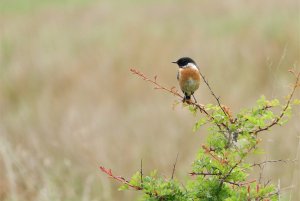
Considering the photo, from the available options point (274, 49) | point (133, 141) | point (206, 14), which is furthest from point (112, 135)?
point (206, 14)

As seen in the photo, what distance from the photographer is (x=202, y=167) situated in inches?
95.8

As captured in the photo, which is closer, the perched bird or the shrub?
the shrub

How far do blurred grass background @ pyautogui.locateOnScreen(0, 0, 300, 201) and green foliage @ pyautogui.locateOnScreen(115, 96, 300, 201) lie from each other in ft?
2.63

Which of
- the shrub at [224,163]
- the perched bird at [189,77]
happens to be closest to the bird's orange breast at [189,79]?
the perched bird at [189,77]

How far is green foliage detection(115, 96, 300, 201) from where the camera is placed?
2.35 m

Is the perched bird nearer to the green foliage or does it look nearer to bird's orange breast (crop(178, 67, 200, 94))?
bird's orange breast (crop(178, 67, 200, 94))

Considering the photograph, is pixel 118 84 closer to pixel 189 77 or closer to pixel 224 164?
pixel 189 77

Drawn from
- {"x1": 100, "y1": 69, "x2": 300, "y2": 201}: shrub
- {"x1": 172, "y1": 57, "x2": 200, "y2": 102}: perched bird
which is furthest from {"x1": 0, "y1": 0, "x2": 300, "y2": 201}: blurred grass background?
{"x1": 100, "y1": 69, "x2": 300, "y2": 201}: shrub

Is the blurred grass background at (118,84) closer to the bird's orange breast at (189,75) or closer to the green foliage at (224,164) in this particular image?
the bird's orange breast at (189,75)

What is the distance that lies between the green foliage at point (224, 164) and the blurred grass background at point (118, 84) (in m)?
0.80

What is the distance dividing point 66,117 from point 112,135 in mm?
612

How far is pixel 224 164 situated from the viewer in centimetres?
236

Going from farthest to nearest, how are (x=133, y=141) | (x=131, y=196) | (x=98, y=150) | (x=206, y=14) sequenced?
(x=206, y=14)
(x=133, y=141)
(x=98, y=150)
(x=131, y=196)

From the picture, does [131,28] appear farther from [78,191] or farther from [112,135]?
[78,191]
